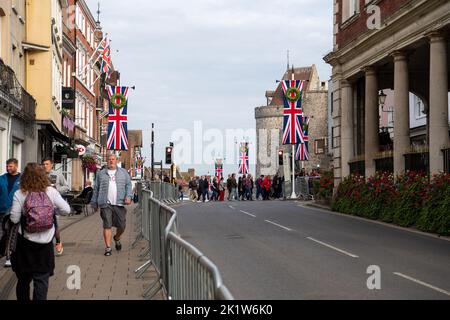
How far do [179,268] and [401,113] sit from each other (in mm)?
19007

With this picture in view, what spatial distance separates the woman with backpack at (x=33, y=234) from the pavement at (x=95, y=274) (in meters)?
1.30

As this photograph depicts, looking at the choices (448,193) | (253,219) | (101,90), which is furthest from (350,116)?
(101,90)

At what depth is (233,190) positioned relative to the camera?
161 ft

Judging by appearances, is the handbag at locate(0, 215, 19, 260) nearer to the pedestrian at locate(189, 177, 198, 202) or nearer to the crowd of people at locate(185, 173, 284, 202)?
the crowd of people at locate(185, 173, 284, 202)

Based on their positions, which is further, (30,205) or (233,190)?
(233,190)

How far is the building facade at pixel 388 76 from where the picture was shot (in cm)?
2136

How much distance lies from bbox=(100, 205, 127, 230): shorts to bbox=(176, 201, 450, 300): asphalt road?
5.57ft

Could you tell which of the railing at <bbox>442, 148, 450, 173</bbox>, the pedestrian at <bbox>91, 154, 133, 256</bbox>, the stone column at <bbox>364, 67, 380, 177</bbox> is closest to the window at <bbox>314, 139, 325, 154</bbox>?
the stone column at <bbox>364, 67, 380, 177</bbox>

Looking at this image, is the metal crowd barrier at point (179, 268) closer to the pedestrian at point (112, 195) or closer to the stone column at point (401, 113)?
the pedestrian at point (112, 195)

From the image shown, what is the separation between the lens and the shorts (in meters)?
14.1

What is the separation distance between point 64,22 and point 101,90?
25825 mm

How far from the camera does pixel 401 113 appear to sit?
2452 centimetres

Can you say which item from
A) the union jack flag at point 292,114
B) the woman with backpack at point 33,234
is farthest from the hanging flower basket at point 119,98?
the woman with backpack at point 33,234
